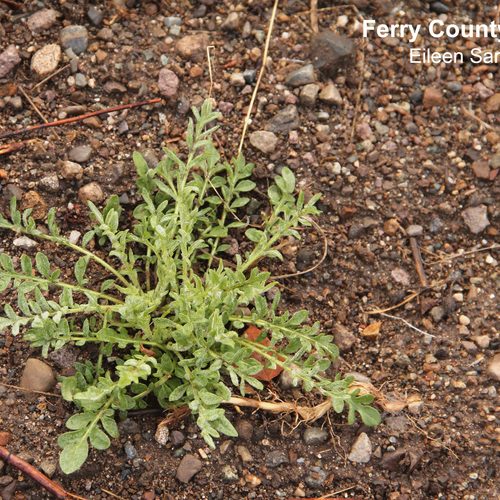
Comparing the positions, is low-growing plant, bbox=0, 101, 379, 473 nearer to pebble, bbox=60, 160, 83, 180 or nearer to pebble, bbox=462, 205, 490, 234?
pebble, bbox=60, 160, 83, 180

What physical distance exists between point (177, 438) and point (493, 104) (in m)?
2.19

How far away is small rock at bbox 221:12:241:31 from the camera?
380 centimetres

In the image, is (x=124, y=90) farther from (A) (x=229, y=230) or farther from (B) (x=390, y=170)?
(B) (x=390, y=170)

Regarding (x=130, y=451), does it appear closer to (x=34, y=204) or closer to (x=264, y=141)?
(x=34, y=204)

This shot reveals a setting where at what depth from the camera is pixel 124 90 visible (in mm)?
3605

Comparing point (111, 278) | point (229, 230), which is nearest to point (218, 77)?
point (229, 230)

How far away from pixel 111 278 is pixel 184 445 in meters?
0.77

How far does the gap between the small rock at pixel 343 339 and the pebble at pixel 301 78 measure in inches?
45.9

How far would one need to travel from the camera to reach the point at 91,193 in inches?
133

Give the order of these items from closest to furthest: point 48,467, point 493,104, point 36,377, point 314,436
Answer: point 48,467, point 36,377, point 314,436, point 493,104

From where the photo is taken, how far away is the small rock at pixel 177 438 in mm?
3070

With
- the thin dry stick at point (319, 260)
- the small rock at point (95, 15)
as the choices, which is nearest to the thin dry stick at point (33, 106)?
the small rock at point (95, 15)

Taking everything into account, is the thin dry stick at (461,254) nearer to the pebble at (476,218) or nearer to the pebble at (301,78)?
the pebble at (476,218)

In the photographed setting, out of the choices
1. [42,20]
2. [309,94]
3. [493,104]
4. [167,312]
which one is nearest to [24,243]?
[167,312]
